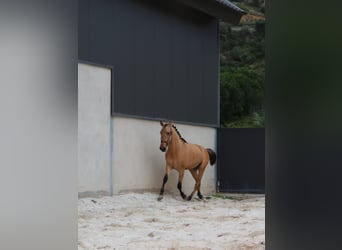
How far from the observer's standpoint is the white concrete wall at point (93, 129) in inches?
319

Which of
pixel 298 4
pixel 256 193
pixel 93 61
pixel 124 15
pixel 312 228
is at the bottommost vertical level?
pixel 256 193

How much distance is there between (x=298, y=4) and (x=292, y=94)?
0.59 ft

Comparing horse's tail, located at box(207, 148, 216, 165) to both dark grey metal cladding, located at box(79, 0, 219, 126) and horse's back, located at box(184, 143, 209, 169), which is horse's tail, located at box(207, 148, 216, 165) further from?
dark grey metal cladding, located at box(79, 0, 219, 126)

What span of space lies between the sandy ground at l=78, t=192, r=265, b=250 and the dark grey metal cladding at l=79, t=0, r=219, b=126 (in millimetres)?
1578

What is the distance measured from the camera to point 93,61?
842cm

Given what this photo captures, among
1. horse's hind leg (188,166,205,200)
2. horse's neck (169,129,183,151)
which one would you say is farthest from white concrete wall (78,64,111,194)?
horse's hind leg (188,166,205,200)

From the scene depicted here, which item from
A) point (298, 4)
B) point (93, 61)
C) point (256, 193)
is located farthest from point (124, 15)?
point (298, 4)

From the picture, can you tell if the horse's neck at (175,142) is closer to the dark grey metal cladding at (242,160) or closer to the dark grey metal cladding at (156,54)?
the dark grey metal cladding at (156,54)

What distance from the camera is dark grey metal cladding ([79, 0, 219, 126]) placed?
28.3 ft

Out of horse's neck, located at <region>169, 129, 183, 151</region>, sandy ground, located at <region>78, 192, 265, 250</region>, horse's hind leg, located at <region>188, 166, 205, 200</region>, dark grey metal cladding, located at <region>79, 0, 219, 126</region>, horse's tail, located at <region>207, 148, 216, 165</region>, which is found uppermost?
dark grey metal cladding, located at <region>79, 0, 219, 126</region>

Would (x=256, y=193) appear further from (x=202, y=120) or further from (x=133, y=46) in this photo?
(x=133, y=46)

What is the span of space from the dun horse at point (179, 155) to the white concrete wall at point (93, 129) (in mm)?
988

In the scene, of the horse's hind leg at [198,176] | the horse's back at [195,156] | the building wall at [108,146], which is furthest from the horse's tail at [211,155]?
the building wall at [108,146]

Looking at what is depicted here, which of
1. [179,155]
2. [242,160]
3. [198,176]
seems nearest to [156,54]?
[179,155]
